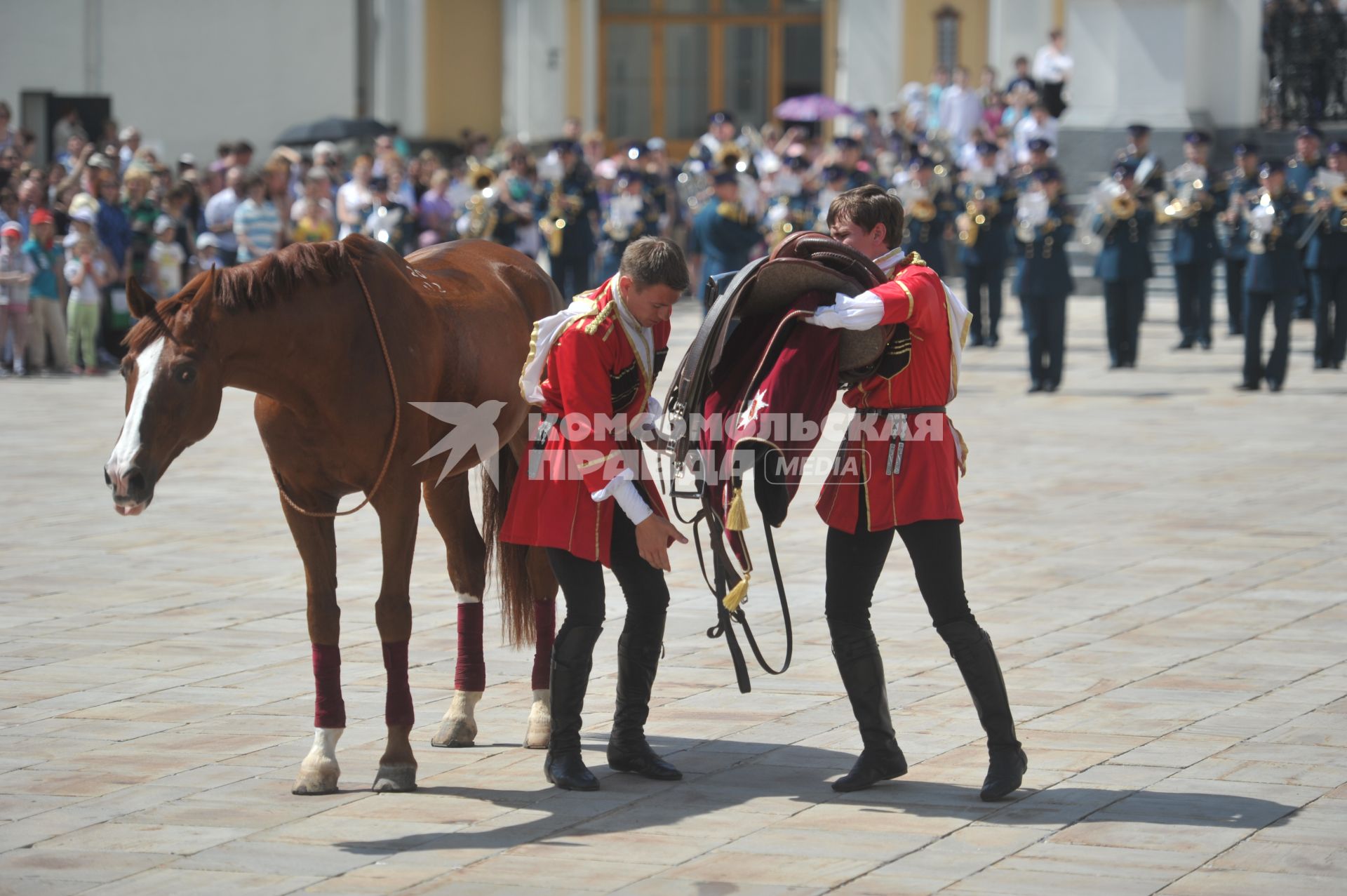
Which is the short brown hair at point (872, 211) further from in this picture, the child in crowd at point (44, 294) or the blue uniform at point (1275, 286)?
the child in crowd at point (44, 294)

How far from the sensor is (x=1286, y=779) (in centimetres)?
577

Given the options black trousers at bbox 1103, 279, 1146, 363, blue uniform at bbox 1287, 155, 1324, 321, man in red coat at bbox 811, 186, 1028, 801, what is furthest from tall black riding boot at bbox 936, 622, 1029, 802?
black trousers at bbox 1103, 279, 1146, 363

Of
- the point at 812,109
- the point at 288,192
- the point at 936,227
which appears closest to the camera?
the point at 936,227

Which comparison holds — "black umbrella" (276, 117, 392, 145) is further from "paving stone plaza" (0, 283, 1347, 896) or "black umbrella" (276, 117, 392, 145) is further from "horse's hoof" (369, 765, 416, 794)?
"horse's hoof" (369, 765, 416, 794)

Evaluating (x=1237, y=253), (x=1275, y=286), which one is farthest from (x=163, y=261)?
(x=1237, y=253)

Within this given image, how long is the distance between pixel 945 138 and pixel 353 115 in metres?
10.5

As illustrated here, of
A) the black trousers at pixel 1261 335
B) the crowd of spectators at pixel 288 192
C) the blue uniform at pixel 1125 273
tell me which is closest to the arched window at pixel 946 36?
the crowd of spectators at pixel 288 192

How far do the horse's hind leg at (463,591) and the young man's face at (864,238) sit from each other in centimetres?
153

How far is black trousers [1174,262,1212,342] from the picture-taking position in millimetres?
19891

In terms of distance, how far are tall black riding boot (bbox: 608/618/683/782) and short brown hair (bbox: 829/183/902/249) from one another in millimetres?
1298

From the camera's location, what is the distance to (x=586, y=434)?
225 inches

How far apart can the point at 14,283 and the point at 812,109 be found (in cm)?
1554

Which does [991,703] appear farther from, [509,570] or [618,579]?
[509,570]

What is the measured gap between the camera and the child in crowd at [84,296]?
17.2 meters
